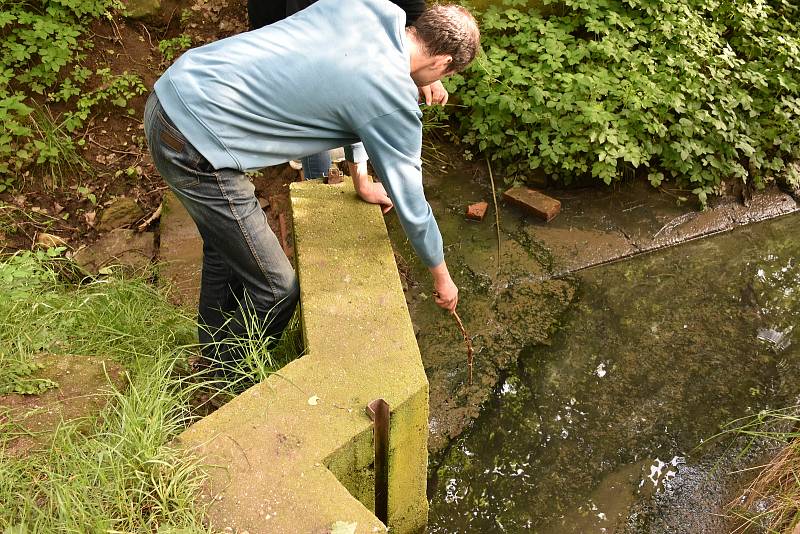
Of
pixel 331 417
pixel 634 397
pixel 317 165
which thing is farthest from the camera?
pixel 317 165

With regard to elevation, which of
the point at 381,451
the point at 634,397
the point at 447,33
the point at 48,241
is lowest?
the point at 634,397

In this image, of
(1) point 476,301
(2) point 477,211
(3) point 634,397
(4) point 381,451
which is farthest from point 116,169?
(3) point 634,397

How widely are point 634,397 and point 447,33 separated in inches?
A: 80.1

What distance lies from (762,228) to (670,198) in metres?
0.62

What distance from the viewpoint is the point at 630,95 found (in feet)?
14.0

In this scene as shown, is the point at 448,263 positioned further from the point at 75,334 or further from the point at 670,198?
the point at 75,334

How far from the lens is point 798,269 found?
397cm

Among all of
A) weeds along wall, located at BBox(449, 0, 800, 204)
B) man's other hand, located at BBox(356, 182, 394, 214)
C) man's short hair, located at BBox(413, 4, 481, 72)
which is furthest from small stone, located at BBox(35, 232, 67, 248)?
man's short hair, located at BBox(413, 4, 481, 72)

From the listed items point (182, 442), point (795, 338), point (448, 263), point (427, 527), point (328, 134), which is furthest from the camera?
point (448, 263)

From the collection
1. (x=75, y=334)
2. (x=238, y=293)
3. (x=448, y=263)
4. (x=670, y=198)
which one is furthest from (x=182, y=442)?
(x=670, y=198)

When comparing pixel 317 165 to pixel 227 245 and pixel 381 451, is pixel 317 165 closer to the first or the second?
pixel 227 245

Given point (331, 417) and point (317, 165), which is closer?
point (331, 417)

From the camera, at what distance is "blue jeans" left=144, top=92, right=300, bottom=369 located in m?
2.21

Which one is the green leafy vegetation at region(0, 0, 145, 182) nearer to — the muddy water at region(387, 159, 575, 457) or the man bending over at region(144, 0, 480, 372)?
the muddy water at region(387, 159, 575, 457)
